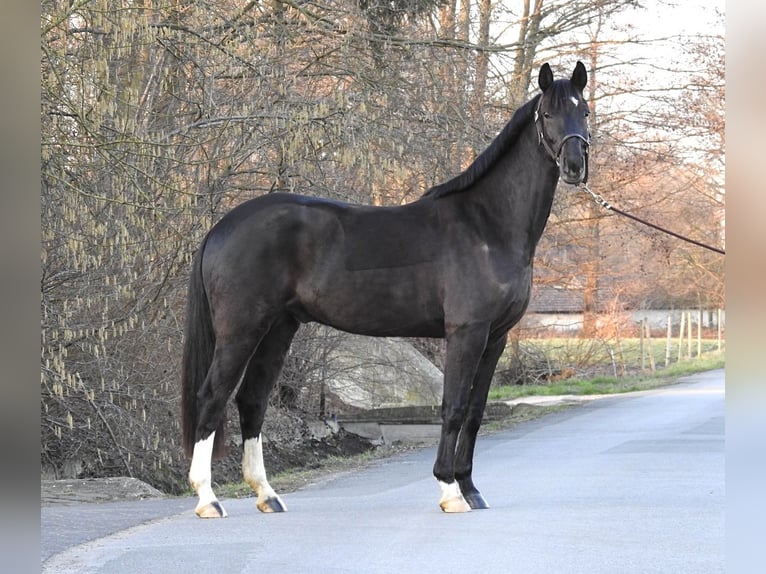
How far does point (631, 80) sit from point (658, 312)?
61.0 ft

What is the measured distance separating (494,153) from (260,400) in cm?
231

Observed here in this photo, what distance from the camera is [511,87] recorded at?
1423 centimetres

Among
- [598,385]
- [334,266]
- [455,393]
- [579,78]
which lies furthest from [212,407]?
[598,385]

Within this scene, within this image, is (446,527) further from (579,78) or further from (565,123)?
(579,78)

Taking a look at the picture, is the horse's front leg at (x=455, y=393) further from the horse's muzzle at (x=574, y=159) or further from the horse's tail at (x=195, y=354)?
the horse's tail at (x=195, y=354)

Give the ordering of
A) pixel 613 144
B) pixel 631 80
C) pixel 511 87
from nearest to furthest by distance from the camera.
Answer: pixel 511 87, pixel 613 144, pixel 631 80

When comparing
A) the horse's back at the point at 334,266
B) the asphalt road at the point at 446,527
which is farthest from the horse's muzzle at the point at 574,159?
the asphalt road at the point at 446,527

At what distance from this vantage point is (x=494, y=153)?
262 inches

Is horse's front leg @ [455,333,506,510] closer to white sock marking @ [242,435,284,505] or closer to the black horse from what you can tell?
the black horse

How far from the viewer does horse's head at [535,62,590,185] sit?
6070 millimetres

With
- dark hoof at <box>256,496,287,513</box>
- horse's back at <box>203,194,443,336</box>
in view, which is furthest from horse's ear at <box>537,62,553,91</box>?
dark hoof at <box>256,496,287,513</box>

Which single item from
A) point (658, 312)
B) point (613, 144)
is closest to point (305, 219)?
point (613, 144)

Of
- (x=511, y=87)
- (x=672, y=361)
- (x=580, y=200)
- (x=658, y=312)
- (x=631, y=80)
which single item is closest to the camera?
(x=511, y=87)
